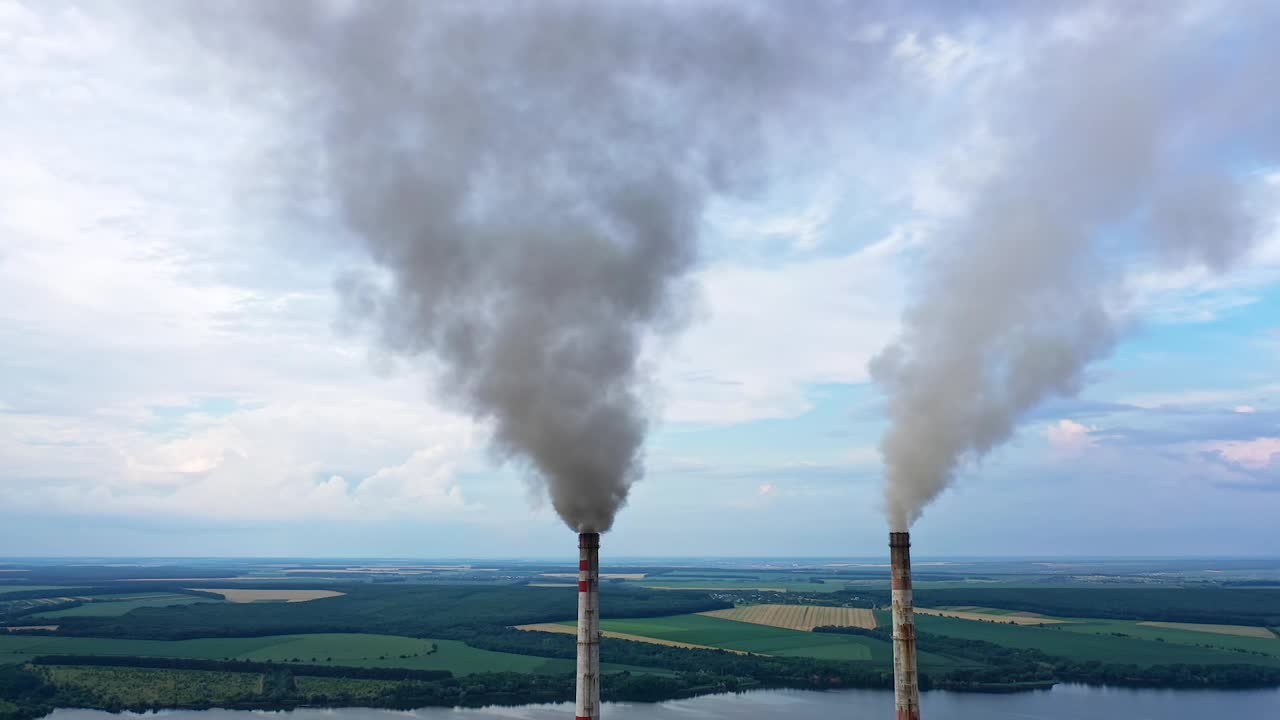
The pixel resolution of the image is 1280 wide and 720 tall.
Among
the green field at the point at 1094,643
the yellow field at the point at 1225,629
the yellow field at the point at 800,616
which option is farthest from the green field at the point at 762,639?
the yellow field at the point at 1225,629

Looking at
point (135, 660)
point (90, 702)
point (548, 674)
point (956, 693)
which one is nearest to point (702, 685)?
point (548, 674)

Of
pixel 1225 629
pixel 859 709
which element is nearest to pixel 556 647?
pixel 859 709

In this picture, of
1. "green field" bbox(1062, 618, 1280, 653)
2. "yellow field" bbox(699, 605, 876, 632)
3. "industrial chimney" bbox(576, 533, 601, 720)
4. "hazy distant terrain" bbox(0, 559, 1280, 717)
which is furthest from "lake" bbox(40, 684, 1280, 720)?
"yellow field" bbox(699, 605, 876, 632)

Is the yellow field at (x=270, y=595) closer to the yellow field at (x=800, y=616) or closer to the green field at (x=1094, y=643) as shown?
the yellow field at (x=800, y=616)

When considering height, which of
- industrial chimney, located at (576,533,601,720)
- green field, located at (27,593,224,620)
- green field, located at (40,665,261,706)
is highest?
industrial chimney, located at (576,533,601,720)

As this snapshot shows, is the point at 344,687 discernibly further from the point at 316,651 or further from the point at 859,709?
the point at 859,709

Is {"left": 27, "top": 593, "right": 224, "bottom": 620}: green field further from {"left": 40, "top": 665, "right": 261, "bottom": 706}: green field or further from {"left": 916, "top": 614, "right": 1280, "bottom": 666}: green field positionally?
{"left": 916, "top": 614, "right": 1280, "bottom": 666}: green field
